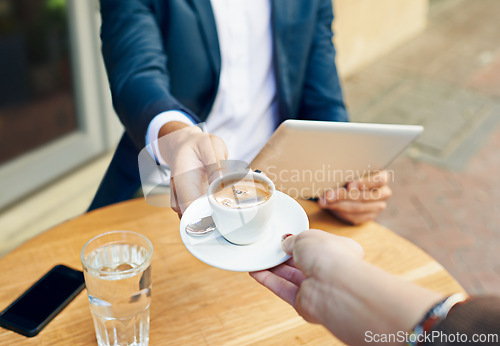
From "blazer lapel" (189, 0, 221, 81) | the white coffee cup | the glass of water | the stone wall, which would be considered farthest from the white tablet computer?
the stone wall

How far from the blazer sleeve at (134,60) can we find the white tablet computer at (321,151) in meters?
0.42

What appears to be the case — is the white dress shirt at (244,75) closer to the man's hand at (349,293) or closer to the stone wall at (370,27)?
Result: the man's hand at (349,293)

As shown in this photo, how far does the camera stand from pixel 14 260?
106 centimetres

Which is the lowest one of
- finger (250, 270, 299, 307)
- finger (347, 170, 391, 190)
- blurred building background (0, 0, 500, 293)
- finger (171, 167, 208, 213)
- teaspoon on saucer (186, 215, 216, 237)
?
blurred building background (0, 0, 500, 293)

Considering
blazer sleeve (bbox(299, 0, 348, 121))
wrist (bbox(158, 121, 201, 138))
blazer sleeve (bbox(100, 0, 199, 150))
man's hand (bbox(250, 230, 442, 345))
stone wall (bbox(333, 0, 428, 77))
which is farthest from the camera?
stone wall (bbox(333, 0, 428, 77))

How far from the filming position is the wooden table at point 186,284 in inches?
34.9

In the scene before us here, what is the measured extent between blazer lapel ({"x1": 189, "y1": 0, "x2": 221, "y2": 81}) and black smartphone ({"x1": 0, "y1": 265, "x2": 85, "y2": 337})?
67 centimetres

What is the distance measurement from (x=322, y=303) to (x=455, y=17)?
6.05m

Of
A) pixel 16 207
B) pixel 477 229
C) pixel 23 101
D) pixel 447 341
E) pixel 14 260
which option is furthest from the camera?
pixel 23 101

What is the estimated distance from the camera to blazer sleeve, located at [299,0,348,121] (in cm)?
151

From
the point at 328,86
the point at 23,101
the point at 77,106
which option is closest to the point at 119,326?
the point at 328,86

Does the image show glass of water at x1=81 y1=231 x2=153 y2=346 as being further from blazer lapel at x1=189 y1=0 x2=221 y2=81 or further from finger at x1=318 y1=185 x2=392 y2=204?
blazer lapel at x1=189 y1=0 x2=221 y2=81

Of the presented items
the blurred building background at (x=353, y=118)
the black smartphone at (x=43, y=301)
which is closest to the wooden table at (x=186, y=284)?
the black smartphone at (x=43, y=301)

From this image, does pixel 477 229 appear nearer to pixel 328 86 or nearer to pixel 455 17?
pixel 328 86
